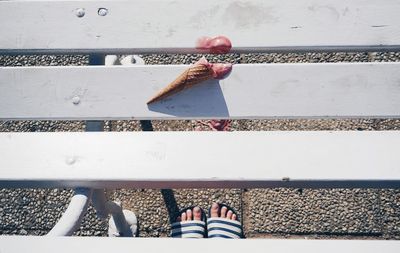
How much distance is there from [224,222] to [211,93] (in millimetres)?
1001

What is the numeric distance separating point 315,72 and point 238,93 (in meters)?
0.24

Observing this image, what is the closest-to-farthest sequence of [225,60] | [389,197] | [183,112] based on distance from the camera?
1. [183,112]
2. [389,197]
3. [225,60]

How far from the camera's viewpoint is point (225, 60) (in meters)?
2.16

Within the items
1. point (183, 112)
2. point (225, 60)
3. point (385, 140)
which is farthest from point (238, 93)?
point (225, 60)

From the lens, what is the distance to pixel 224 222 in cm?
201

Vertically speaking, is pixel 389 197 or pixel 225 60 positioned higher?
pixel 225 60

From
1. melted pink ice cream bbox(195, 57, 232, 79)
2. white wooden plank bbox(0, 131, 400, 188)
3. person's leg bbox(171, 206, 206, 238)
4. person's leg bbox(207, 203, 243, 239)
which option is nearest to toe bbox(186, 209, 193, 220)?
person's leg bbox(171, 206, 206, 238)

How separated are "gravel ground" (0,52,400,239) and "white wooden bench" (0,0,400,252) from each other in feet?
2.99

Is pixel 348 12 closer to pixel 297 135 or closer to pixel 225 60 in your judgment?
pixel 297 135

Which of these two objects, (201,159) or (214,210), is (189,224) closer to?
(214,210)

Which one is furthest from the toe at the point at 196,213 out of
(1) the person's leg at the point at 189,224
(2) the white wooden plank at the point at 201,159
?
(2) the white wooden plank at the point at 201,159

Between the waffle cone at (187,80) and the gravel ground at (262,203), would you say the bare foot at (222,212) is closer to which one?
the gravel ground at (262,203)

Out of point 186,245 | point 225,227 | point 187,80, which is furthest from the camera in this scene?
point 225,227

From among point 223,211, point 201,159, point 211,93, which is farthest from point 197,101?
point 223,211
